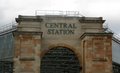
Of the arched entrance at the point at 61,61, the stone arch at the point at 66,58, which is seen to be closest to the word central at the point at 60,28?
the stone arch at the point at 66,58

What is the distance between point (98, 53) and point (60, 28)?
22.4 feet

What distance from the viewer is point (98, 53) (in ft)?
165

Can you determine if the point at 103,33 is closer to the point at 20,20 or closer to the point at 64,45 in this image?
the point at 64,45

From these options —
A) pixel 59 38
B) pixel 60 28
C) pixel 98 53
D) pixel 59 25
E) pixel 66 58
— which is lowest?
pixel 66 58

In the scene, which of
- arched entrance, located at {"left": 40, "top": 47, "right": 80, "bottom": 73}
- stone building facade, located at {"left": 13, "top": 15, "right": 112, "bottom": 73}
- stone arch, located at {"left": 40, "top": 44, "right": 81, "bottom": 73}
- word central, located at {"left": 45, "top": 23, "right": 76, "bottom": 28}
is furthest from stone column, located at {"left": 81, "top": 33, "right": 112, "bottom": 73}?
word central, located at {"left": 45, "top": 23, "right": 76, "bottom": 28}

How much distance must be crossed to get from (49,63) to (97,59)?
6946 mm

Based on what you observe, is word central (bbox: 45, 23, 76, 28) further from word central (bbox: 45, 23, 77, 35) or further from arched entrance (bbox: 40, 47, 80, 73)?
arched entrance (bbox: 40, 47, 80, 73)

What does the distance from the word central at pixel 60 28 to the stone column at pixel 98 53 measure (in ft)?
12.0

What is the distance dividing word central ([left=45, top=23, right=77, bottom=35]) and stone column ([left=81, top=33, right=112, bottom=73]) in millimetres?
3666

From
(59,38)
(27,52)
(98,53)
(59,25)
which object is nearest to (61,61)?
(59,38)

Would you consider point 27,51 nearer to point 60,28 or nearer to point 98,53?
point 60,28

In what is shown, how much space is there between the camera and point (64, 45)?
53.4 m

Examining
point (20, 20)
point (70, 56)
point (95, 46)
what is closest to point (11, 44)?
point (20, 20)

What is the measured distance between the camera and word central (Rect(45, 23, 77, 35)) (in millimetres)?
53719
